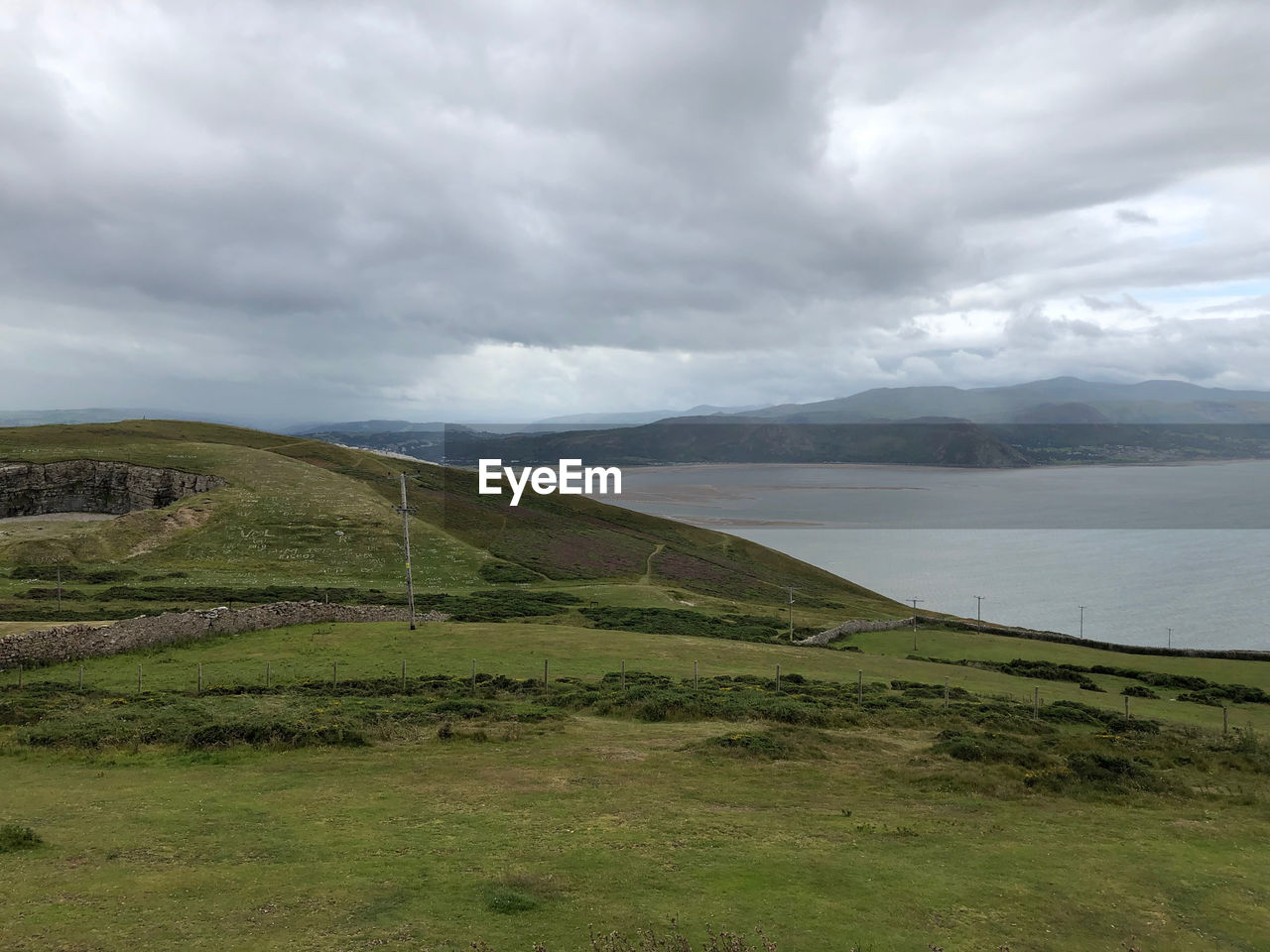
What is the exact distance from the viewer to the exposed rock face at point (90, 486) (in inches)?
3418

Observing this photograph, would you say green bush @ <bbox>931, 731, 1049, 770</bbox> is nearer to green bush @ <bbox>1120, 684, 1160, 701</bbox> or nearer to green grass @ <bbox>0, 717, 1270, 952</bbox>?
green grass @ <bbox>0, 717, 1270, 952</bbox>

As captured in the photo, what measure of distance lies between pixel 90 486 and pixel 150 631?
6876cm

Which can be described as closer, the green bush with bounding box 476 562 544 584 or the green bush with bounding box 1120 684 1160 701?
the green bush with bounding box 1120 684 1160 701

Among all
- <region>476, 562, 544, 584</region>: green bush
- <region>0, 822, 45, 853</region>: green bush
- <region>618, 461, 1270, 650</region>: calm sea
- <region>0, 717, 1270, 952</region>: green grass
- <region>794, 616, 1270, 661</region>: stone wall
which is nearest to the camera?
<region>0, 717, 1270, 952</region>: green grass

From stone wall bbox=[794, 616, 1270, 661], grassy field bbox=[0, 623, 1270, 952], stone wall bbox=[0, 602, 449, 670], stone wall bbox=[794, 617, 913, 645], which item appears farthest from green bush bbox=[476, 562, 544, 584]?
grassy field bbox=[0, 623, 1270, 952]

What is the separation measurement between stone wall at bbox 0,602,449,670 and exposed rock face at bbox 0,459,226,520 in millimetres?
51621

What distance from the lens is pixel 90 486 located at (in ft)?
293

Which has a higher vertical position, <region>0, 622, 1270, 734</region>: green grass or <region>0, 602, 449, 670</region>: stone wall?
<region>0, 602, 449, 670</region>: stone wall

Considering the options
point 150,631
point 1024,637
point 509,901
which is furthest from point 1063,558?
point 509,901

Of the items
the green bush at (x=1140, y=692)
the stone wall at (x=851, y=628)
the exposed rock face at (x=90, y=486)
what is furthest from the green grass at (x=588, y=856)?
the exposed rock face at (x=90, y=486)

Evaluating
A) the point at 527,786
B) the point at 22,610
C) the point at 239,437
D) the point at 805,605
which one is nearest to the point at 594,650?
the point at 527,786

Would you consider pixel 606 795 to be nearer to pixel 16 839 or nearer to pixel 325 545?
pixel 16 839

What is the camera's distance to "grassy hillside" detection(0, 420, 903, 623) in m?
57.6

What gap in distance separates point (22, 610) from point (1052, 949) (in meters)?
53.2
